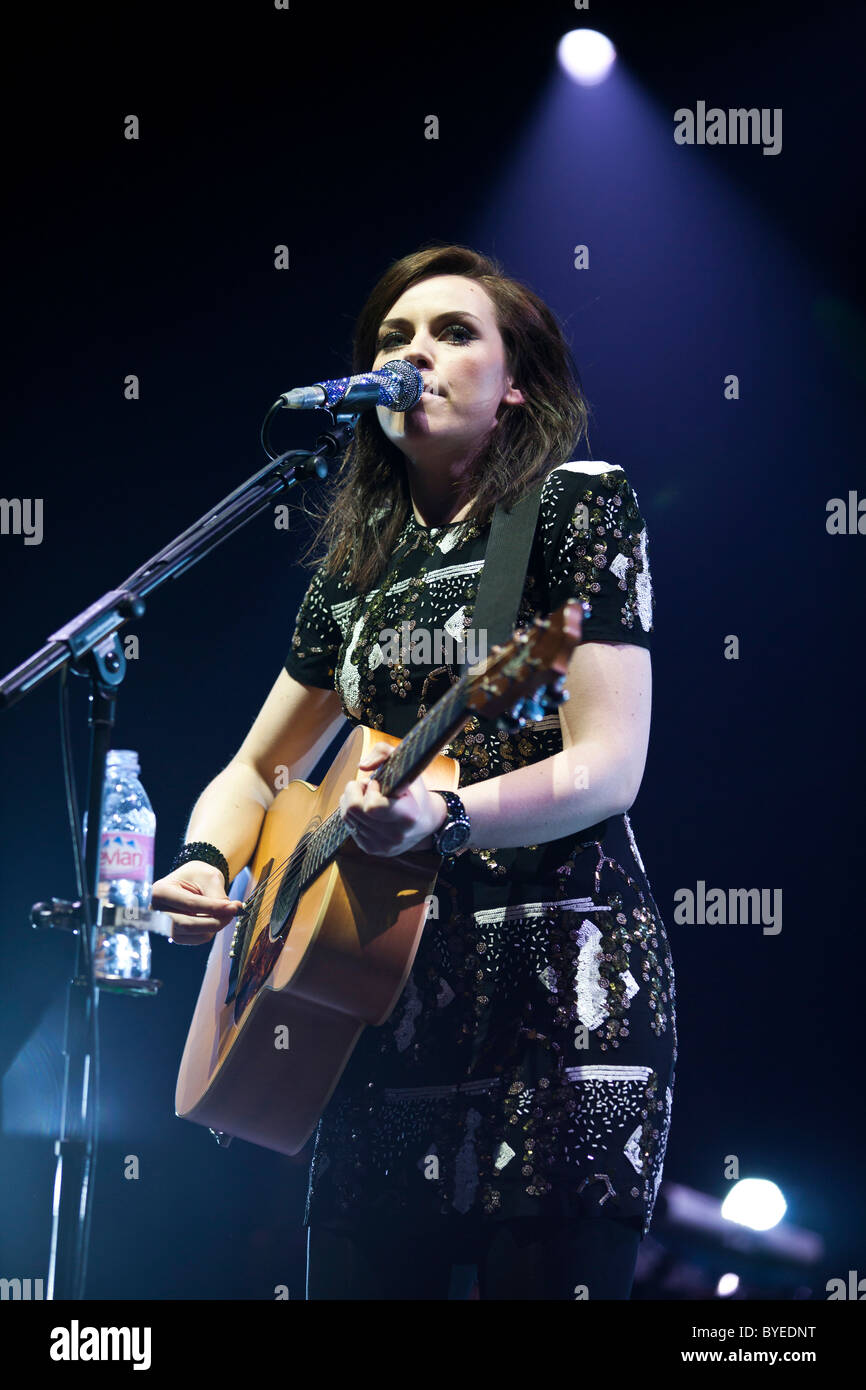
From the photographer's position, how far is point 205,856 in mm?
2609

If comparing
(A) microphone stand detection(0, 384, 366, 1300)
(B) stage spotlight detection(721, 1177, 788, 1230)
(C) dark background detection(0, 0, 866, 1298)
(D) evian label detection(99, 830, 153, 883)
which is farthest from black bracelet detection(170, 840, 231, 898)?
(B) stage spotlight detection(721, 1177, 788, 1230)

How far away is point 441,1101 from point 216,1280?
207cm

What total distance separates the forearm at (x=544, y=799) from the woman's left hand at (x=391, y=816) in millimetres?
78

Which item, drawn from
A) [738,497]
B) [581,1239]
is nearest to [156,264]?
[738,497]

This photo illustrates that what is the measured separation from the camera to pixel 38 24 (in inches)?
169

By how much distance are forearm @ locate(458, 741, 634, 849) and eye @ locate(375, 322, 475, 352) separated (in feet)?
3.08

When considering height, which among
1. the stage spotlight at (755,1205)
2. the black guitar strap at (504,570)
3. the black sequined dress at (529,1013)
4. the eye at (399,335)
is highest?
the eye at (399,335)

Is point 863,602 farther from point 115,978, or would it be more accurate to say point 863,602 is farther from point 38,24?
point 38,24

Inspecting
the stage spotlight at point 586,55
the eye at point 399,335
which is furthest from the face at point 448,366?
the stage spotlight at point 586,55

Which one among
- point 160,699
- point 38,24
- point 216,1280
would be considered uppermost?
point 38,24

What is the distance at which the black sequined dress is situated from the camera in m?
1.97

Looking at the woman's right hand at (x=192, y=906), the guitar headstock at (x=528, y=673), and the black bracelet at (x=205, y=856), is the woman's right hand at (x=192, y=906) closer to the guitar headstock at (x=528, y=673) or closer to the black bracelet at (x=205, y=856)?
the black bracelet at (x=205, y=856)

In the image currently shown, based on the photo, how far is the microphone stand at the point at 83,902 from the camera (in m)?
1.67

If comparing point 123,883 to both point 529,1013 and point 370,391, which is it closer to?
point 529,1013
